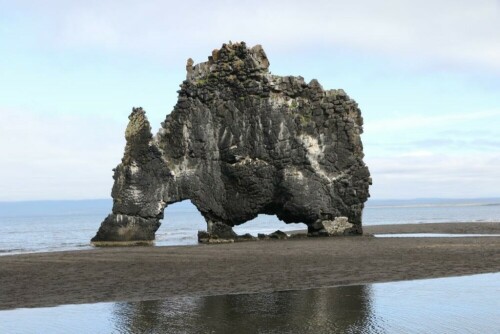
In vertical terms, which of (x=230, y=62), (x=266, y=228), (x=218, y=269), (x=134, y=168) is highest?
(x=230, y=62)

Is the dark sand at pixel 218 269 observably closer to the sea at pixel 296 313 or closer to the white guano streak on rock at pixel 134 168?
the sea at pixel 296 313

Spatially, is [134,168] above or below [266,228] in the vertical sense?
above

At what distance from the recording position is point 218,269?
2794cm

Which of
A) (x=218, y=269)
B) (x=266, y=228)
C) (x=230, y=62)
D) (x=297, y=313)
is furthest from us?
(x=266, y=228)

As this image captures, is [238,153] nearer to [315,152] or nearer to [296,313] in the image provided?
[315,152]

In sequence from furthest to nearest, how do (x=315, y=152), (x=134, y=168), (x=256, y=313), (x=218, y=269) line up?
1. (x=315, y=152)
2. (x=134, y=168)
3. (x=218, y=269)
4. (x=256, y=313)

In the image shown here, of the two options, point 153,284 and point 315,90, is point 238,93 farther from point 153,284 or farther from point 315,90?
point 153,284

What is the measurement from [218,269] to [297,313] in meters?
11.5

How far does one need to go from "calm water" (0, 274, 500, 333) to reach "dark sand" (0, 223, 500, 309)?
74.0 inches

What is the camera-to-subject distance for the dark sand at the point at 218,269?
22141 mm

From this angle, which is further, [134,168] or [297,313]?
[134,168]

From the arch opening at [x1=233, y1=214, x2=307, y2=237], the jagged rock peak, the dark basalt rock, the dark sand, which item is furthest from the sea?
the arch opening at [x1=233, y1=214, x2=307, y2=237]

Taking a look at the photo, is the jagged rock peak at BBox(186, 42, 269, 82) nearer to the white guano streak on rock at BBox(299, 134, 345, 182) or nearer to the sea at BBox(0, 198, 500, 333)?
the white guano streak on rock at BBox(299, 134, 345, 182)

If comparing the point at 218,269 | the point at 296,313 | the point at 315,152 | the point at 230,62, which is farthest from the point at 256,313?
the point at 230,62
